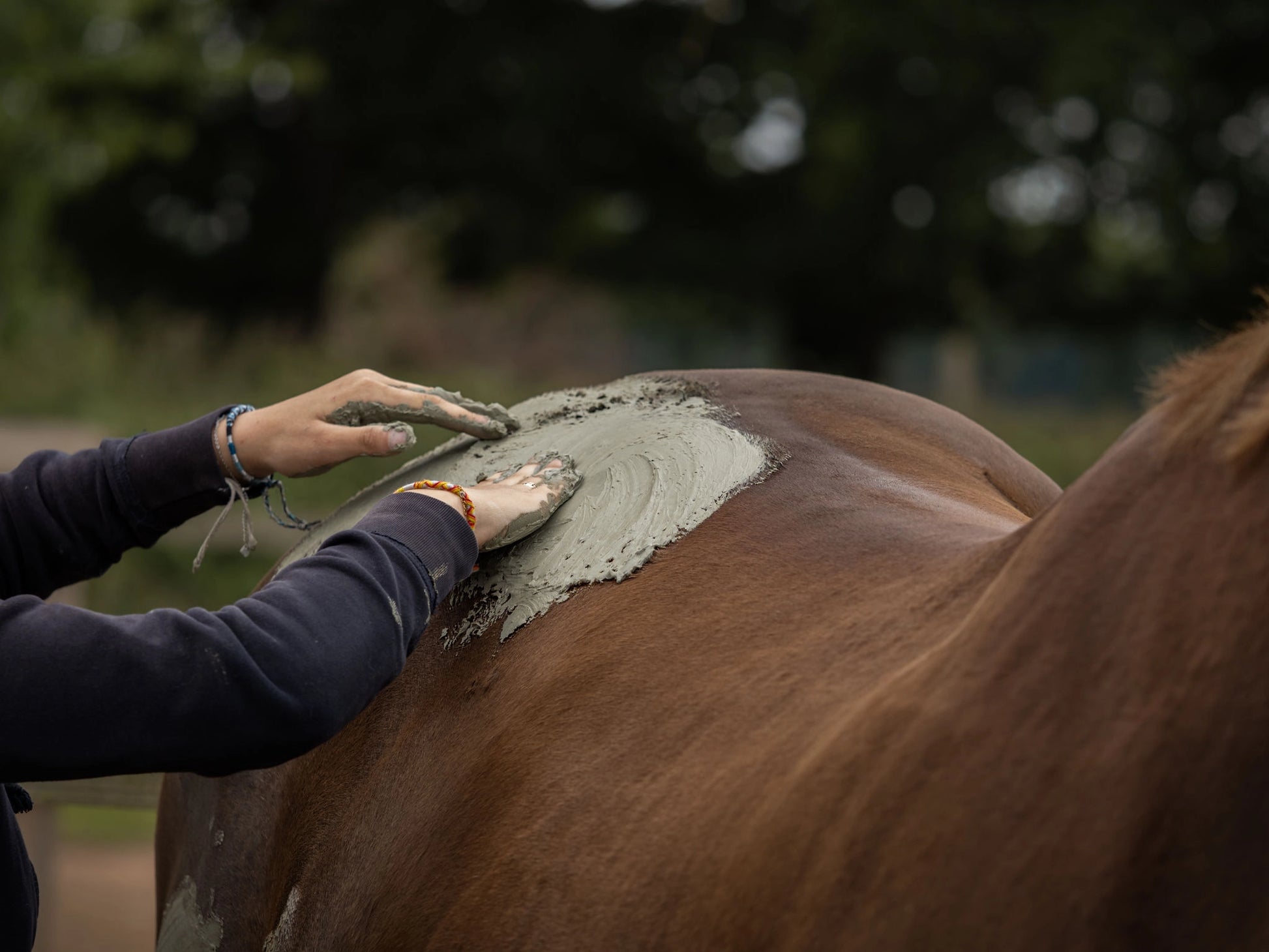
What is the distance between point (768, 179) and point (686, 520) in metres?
11.7

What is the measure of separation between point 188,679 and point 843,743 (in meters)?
0.54

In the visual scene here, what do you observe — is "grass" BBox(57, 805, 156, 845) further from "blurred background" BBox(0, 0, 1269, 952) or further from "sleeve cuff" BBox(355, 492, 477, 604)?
"sleeve cuff" BBox(355, 492, 477, 604)

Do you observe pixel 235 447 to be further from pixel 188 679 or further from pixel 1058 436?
pixel 1058 436

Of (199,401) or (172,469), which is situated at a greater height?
(172,469)

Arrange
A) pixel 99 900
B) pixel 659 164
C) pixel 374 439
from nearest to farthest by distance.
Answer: pixel 374 439, pixel 99 900, pixel 659 164

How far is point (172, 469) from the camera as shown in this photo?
1.60 metres

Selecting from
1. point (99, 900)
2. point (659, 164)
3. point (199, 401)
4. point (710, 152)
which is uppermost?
point (710, 152)

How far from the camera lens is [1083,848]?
2.63 ft

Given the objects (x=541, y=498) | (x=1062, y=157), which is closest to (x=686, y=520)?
(x=541, y=498)

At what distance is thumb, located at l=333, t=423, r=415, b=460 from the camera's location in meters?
1.51

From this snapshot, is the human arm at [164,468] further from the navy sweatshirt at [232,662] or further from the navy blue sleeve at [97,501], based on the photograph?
the navy sweatshirt at [232,662]

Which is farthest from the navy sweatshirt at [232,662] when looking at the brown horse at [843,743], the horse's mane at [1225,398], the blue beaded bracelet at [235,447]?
the horse's mane at [1225,398]

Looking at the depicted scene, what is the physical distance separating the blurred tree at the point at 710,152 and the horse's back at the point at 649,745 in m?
9.38

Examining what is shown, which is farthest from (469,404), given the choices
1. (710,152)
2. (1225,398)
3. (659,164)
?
(659,164)
